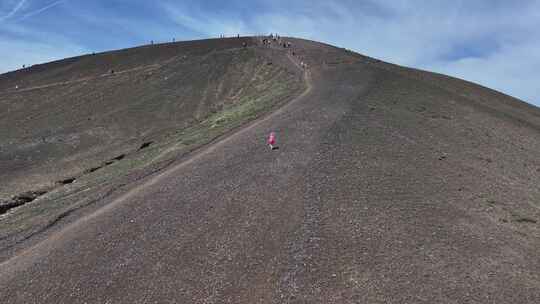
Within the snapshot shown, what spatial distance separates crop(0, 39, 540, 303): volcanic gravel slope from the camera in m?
9.83

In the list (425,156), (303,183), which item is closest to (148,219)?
(303,183)

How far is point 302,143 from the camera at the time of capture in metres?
18.8

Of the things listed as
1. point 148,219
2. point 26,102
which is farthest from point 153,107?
point 148,219

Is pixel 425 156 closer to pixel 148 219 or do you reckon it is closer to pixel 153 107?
pixel 148 219

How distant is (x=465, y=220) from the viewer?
13125mm

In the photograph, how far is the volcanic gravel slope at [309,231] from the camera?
32.2 feet

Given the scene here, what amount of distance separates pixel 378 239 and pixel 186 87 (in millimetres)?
43904

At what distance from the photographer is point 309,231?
37.8 feet

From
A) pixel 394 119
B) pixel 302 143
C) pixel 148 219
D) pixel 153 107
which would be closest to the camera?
pixel 148 219

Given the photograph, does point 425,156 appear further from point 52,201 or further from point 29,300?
point 52,201

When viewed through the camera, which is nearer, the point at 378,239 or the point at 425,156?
the point at 378,239

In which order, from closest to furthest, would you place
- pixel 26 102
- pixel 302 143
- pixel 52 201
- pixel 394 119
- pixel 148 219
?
pixel 148 219, pixel 302 143, pixel 52 201, pixel 394 119, pixel 26 102

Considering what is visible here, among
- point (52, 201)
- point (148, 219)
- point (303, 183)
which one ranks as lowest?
point (52, 201)

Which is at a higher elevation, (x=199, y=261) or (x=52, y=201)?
(x=199, y=261)
